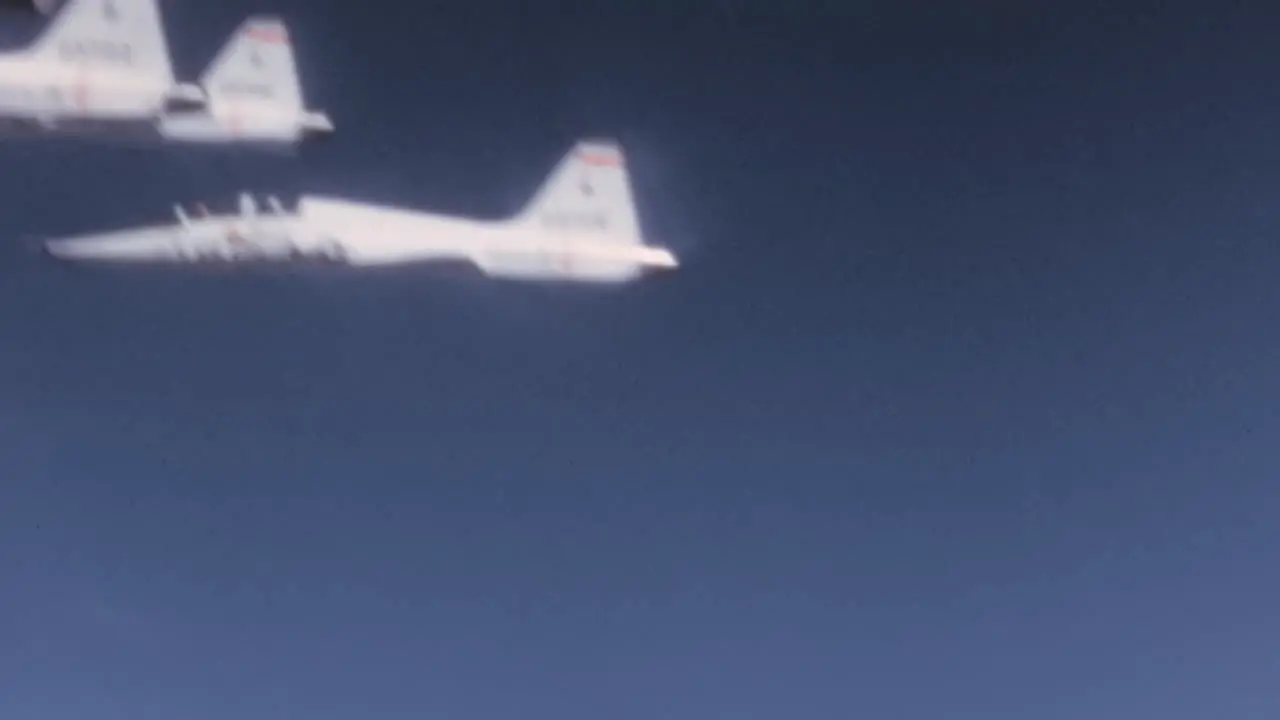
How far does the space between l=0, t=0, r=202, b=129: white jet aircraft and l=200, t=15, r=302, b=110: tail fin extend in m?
0.14

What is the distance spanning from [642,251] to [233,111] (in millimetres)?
1089

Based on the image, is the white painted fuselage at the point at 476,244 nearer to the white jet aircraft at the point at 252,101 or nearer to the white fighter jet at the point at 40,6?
the white jet aircraft at the point at 252,101

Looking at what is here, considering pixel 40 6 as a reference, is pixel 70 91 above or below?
below

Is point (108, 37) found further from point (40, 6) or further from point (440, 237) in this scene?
point (440, 237)

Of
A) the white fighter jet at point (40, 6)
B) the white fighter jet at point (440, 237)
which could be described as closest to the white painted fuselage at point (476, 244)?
the white fighter jet at point (440, 237)

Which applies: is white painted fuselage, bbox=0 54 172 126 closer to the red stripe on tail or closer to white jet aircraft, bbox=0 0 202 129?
white jet aircraft, bbox=0 0 202 129

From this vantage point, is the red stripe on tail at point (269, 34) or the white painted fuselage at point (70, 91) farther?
the red stripe on tail at point (269, 34)

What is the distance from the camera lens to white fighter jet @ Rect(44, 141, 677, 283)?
4.57 meters

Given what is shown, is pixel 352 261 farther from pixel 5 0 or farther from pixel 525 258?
pixel 5 0

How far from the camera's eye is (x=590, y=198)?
466 centimetres

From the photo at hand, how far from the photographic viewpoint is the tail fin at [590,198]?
15.3 feet

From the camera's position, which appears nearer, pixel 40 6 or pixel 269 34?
pixel 40 6

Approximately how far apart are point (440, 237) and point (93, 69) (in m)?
0.93

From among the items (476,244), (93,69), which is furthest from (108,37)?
(476,244)
